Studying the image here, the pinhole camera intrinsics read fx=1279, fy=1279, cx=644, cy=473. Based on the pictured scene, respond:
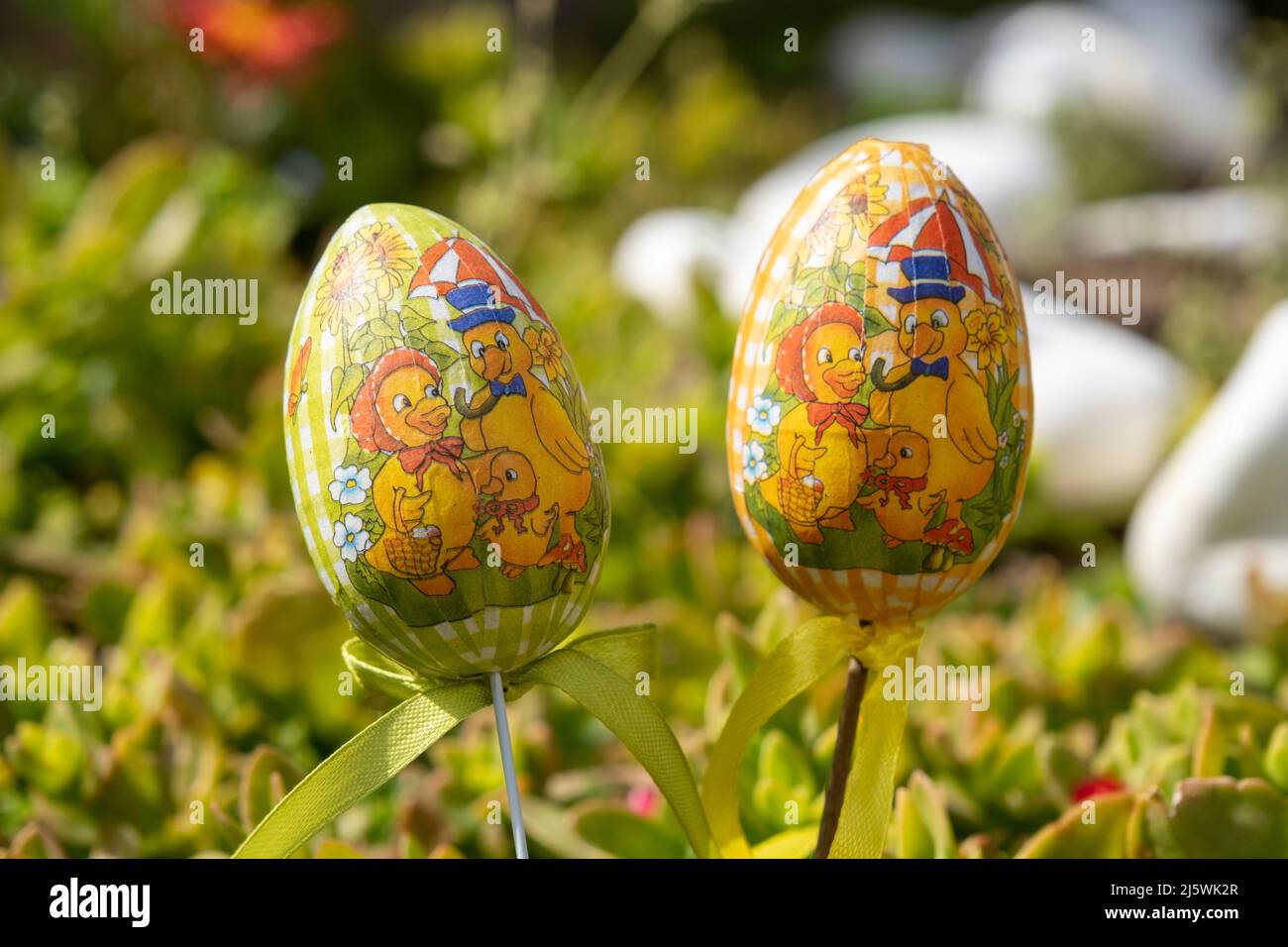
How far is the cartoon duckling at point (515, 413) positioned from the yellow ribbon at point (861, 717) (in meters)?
0.15

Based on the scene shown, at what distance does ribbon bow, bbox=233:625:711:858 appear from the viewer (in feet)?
2.52

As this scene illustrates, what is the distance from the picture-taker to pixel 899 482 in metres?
0.78

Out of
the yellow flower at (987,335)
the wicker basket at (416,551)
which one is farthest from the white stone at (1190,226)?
the wicker basket at (416,551)

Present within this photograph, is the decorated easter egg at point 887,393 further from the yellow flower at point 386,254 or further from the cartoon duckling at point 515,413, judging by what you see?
the yellow flower at point 386,254

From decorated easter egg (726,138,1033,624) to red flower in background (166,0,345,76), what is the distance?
6.84 feet

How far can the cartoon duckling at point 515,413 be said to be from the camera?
0.75 m

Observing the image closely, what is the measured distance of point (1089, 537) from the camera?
71.6 inches

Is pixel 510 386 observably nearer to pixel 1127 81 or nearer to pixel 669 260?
pixel 669 260

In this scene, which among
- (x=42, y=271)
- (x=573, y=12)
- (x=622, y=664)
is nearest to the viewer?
(x=622, y=664)

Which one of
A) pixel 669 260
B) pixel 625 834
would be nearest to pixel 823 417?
pixel 625 834

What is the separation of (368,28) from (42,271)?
2.04m

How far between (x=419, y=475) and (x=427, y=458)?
0.01 meters

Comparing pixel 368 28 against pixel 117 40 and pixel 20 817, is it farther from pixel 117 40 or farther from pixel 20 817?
pixel 20 817

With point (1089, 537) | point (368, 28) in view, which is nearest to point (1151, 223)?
point (1089, 537)
